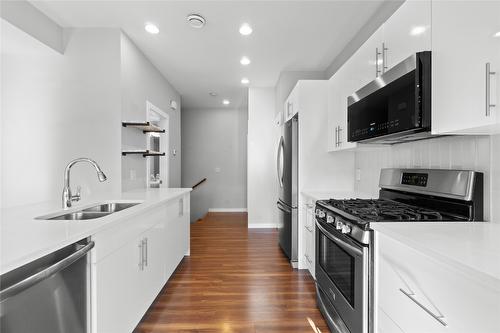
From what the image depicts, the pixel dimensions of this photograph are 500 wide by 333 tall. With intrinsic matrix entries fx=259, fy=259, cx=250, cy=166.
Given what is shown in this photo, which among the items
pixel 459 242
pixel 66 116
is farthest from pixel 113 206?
pixel 459 242

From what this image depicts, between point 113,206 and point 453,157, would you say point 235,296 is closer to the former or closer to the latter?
point 113,206

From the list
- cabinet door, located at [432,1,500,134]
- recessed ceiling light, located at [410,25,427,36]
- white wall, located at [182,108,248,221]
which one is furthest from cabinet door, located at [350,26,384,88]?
white wall, located at [182,108,248,221]

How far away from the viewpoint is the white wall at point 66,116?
2742mm

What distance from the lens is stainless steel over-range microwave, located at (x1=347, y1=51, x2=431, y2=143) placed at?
1.34 metres

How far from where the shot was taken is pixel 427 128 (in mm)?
1369

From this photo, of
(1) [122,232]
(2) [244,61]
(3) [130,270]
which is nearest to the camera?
(1) [122,232]

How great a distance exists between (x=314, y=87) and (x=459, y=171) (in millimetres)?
1829

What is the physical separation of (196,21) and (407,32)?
1956 millimetres

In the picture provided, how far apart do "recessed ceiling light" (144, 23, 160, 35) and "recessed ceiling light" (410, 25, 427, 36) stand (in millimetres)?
2439

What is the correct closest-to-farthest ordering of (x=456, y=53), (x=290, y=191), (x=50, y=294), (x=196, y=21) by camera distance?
(x=50, y=294)
(x=456, y=53)
(x=196, y=21)
(x=290, y=191)

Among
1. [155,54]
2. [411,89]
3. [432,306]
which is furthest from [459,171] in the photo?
[155,54]

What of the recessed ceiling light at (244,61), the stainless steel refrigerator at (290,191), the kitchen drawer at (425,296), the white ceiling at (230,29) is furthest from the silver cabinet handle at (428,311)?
the recessed ceiling light at (244,61)

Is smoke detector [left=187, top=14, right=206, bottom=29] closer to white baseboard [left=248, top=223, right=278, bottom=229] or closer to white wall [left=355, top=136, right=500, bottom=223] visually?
white wall [left=355, top=136, right=500, bottom=223]

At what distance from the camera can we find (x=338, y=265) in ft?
5.47
